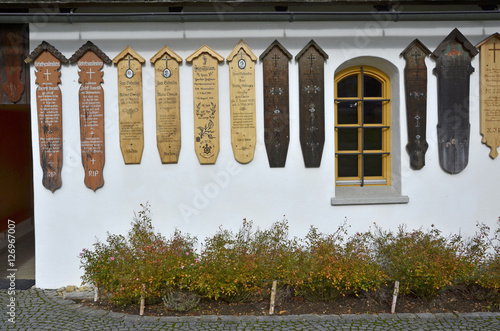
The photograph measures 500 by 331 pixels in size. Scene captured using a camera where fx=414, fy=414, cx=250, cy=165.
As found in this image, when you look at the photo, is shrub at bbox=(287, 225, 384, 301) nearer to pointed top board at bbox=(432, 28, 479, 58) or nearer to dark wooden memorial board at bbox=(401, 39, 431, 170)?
dark wooden memorial board at bbox=(401, 39, 431, 170)

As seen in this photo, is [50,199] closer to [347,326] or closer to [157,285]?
[157,285]

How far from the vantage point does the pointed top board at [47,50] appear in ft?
19.9

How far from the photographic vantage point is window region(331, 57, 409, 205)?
21.7ft

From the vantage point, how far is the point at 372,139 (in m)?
6.79

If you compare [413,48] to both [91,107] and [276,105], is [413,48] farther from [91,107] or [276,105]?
[91,107]

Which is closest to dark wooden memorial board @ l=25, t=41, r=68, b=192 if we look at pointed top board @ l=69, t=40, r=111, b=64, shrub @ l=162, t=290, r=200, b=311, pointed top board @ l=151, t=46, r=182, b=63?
pointed top board @ l=69, t=40, r=111, b=64

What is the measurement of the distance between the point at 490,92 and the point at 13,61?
7.25 metres

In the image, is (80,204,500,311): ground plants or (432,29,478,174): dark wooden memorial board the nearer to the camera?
(80,204,500,311): ground plants

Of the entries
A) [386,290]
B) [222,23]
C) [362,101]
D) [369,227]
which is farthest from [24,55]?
[386,290]

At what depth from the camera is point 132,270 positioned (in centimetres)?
530

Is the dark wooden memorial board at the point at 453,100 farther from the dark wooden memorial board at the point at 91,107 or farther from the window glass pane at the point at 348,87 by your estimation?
the dark wooden memorial board at the point at 91,107

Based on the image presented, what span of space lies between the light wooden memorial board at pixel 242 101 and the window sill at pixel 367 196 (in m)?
1.58

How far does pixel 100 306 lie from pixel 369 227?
4.00 meters

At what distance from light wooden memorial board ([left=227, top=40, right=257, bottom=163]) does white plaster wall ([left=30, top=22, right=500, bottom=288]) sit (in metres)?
0.11
